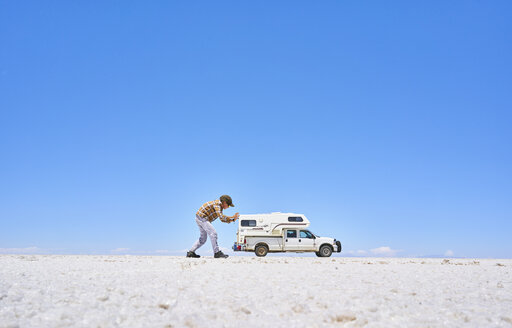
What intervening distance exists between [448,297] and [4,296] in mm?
5860

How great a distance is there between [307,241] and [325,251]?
1.15 m

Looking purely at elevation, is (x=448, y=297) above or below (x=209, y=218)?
below

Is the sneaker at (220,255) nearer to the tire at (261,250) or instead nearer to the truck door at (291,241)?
the tire at (261,250)

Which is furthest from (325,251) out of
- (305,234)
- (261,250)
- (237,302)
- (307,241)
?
(237,302)

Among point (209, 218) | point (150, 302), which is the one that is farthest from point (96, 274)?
point (209, 218)

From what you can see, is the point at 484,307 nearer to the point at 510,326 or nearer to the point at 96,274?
the point at 510,326

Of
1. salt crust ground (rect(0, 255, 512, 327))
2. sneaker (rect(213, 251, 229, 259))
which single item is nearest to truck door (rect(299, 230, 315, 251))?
sneaker (rect(213, 251, 229, 259))

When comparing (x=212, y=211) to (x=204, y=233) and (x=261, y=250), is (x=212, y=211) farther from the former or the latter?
(x=261, y=250)

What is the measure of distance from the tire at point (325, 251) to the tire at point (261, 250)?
312 centimetres

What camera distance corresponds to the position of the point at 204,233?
1405 cm

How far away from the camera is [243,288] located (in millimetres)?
5637

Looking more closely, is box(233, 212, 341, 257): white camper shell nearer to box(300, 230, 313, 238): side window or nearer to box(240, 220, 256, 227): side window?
box(300, 230, 313, 238): side window

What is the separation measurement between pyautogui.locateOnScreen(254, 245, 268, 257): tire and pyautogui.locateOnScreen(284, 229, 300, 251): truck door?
114 centimetres

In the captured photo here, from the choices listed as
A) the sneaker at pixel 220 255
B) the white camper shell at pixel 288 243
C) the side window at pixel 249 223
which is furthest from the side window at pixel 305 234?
the sneaker at pixel 220 255
